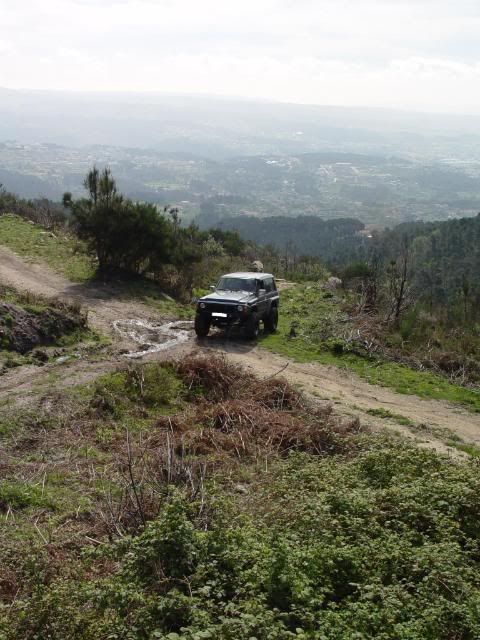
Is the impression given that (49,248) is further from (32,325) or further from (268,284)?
(32,325)

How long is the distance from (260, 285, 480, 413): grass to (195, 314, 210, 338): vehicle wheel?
5.79 ft

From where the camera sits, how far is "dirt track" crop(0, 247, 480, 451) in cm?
1206

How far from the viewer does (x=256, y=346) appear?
1742cm

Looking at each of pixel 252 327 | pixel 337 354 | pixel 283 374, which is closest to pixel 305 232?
pixel 337 354

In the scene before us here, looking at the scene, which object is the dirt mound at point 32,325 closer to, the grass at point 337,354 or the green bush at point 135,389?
the green bush at point 135,389

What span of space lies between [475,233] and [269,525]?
294 ft

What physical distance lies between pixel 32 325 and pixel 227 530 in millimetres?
9441

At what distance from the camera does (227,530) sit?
249 inches

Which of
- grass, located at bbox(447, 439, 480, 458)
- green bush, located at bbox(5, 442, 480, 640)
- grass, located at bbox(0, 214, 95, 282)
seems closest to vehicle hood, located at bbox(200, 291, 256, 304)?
grass, located at bbox(0, 214, 95, 282)

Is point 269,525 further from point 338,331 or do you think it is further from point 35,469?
point 338,331

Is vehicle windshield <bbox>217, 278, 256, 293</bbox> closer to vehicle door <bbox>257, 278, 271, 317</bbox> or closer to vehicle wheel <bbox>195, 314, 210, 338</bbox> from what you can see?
vehicle door <bbox>257, 278, 271, 317</bbox>

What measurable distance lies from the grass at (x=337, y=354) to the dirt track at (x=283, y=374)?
0.49 metres

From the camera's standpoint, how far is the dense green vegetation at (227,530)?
200 inches

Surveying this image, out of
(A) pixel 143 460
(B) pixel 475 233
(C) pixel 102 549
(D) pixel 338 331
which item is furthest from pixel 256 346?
(B) pixel 475 233
